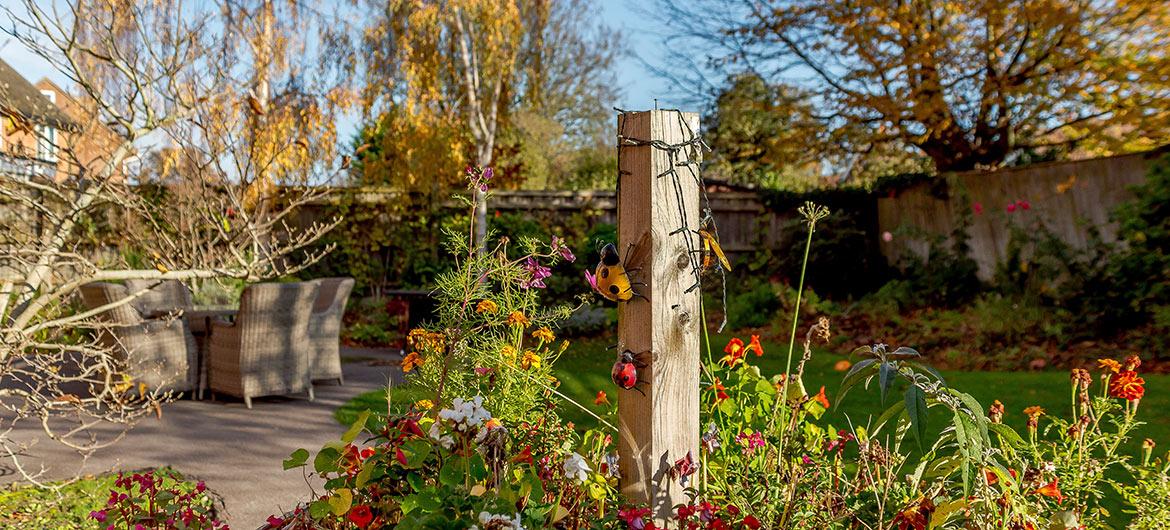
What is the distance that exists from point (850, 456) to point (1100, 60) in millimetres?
6078

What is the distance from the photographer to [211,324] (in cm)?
585

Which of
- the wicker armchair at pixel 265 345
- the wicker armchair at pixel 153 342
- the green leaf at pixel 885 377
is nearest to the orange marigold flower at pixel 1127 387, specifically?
the green leaf at pixel 885 377

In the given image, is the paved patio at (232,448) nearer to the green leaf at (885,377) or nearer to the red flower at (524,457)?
the red flower at (524,457)

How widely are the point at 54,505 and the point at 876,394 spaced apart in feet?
14.6

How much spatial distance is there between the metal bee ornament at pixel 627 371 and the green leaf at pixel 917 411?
0.72 m

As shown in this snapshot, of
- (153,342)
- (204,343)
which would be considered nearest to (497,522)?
(153,342)

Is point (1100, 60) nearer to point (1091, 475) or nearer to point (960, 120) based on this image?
point (960, 120)

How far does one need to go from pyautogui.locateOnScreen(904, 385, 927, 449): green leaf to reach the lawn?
2.49 metres

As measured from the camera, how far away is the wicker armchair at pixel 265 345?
17.9ft

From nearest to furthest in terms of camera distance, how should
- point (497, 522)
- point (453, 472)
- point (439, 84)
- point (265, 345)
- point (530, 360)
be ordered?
point (497, 522) < point (453, 472) < point (530, 360) < point (265, 345) < point (439, 84)

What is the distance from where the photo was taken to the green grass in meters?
3.12

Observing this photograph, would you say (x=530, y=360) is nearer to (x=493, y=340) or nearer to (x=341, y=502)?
(x=493, y=340)

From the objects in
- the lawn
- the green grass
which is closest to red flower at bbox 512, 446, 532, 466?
the green grass

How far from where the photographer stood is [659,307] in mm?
2201
